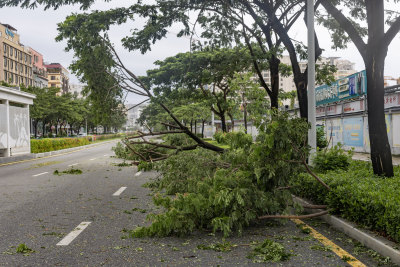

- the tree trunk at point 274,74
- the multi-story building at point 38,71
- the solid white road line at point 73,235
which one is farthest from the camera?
the multi-story building at point 38,71

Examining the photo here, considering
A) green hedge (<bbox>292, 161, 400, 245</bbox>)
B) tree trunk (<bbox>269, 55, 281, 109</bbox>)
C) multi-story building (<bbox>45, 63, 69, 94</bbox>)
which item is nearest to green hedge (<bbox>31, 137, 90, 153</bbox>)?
tree trunk (<bbox>269, 55, 281, 109</bbox>)

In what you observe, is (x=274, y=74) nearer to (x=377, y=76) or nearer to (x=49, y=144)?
(x=377, y=76)

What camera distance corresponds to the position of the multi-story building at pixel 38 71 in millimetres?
100256

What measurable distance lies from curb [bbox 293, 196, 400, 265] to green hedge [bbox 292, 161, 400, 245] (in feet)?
0.38

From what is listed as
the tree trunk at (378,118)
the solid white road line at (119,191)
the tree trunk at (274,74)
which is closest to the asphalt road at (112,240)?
the solid white road line at (119,191)

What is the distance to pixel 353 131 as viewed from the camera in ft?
80.8

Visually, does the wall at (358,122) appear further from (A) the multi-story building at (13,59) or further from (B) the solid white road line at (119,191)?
(A) the multi-story building at (13,59)

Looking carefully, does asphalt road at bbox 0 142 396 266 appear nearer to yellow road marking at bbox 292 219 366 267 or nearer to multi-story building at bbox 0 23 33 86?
yellow road marking at bbox 292 219 366 267

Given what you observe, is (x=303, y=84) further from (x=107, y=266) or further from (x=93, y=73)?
(x=107, y=266)

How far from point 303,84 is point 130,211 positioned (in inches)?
294

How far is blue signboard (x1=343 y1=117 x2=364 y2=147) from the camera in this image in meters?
23.8

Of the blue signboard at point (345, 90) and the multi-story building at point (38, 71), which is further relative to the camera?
the multi-story building at point (38, 71)

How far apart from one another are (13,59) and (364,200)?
3574 inches

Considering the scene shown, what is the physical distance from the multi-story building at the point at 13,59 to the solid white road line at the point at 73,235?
7690cm
